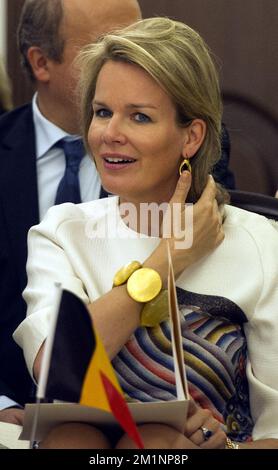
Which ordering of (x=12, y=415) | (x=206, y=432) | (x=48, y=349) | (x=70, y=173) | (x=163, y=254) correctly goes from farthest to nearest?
1. (x=70, y=173)
2. (x=12, y=415)
3. (x=163, y=254)
4. (x=206, y=432)
5. (x=48, y=349)

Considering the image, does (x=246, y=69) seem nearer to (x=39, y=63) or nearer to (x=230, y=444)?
(x=39, y=63)

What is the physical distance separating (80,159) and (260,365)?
0.92 metres

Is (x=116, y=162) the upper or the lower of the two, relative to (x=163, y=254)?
upper

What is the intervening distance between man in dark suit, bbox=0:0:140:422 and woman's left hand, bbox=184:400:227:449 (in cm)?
56

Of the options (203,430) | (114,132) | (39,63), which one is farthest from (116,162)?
(39,63)

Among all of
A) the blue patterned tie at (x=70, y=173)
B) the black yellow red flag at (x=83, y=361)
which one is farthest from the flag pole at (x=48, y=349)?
the blue patterned tie at (x=70, y=173)

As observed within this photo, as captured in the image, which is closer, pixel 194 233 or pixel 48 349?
pixel 48 349

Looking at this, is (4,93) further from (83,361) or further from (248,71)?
(83,361)

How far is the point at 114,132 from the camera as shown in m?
2.07

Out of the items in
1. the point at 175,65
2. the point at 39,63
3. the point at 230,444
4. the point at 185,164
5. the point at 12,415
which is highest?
the point at 175,65

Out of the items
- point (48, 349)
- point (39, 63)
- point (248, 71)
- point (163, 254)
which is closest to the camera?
point (48, 349)

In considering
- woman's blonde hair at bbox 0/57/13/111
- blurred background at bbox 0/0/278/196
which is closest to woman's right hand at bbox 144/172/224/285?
woman's blonde hair at bbox 0/57/13/111

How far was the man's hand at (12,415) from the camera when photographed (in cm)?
224

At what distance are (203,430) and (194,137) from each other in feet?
1.86
